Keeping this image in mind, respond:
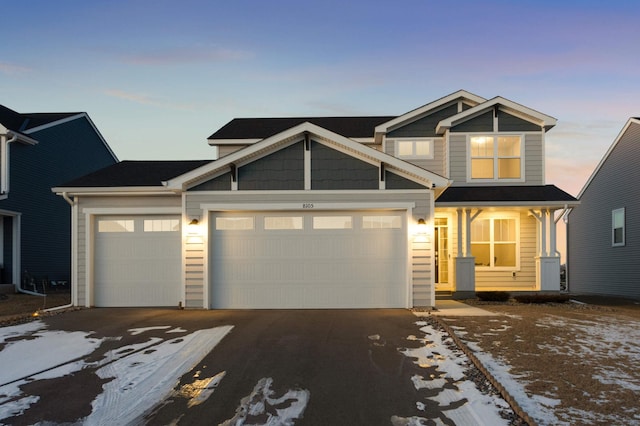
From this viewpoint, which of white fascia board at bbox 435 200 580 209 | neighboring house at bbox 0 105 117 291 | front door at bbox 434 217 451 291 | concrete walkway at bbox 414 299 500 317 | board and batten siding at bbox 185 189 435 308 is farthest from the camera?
neighboring house at bbox 0 105 117 291

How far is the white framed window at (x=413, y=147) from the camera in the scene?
16562mm

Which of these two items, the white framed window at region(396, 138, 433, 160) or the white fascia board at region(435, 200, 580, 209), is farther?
the white framed window at region(396, 138, 433, 160)

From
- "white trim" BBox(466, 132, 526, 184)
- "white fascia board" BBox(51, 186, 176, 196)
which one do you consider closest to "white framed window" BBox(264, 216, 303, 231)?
"white fascia board" BBox(51, 186, 176, 196)

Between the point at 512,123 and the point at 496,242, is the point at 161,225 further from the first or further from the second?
the point at 512,123

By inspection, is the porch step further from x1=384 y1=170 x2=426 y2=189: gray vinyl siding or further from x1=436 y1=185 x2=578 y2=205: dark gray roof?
x1=384 y1=170 x2=426 y2=189: gray vinyl siding

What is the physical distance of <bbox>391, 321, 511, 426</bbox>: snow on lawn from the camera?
499cm

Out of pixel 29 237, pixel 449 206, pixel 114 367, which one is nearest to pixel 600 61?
pixel 449 206

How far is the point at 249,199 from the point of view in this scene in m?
12.1

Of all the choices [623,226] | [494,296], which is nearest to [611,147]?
[623,226]

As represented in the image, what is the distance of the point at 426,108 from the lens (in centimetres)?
1634

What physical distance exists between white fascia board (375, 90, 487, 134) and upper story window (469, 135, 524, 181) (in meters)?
1.47

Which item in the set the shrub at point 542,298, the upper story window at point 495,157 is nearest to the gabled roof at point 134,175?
the upper story window at point 495,157

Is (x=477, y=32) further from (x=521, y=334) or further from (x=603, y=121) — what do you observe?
(x=603, y=121)

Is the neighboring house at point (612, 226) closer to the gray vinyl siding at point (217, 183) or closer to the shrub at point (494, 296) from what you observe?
the shrub at point (494, 296)
